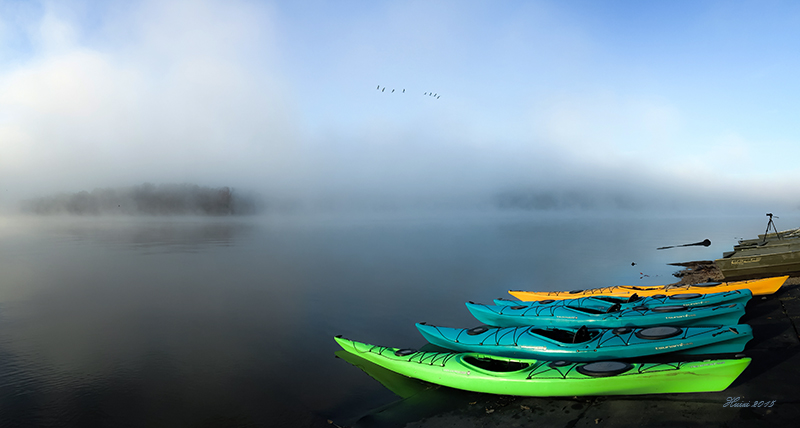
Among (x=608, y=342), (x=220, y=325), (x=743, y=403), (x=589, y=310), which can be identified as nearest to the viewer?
(x=743, y=403)

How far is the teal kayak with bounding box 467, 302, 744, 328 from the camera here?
9.65 metres

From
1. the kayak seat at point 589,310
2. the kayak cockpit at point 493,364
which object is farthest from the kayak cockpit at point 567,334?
the kayak seat at point 589,310

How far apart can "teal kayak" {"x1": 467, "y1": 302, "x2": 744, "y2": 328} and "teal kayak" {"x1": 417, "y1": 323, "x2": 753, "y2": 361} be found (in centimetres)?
184

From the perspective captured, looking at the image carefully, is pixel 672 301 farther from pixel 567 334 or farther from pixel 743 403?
pixel 743 403

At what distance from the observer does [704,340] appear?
7355mm

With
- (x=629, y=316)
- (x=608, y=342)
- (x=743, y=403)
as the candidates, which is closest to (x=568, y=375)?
(x=608, y=342)

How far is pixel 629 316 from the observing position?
9898 millimetres

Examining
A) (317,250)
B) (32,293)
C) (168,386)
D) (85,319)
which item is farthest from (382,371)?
(317,250)

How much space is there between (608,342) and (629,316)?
2652 millimetres

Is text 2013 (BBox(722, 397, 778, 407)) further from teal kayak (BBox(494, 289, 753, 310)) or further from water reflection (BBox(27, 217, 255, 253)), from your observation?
water reflection (BBox(27, 217, 255, 253))

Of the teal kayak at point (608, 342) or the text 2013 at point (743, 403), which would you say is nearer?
the text 2013 at point (743, 403)

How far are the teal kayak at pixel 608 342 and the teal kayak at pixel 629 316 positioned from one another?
Result: 6.02ft

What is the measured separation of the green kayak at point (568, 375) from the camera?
20.0ft

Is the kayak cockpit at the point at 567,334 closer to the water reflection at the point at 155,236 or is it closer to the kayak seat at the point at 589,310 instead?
the kayak seat at the point at 589,310
